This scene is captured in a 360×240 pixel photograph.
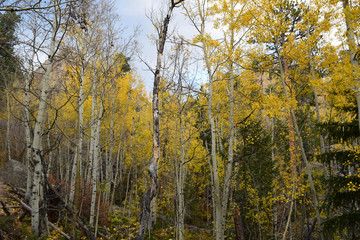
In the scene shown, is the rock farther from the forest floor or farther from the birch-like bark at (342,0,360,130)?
the birch-like bark at (342,0,360,130)

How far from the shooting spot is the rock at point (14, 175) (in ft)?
30.2

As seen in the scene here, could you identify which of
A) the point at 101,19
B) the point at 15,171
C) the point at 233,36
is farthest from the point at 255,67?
the point at 15,171

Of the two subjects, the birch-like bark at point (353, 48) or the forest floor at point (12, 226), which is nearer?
the birch-like bark at point (353, 48)

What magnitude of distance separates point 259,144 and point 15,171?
1051cm

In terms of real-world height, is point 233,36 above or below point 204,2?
below

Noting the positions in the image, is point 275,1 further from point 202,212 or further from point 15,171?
point 202,212

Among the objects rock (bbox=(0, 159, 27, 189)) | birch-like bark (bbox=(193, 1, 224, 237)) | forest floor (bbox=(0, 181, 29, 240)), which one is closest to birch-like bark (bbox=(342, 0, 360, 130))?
birch-like bark (bbox=(193, 1, 224, 237))

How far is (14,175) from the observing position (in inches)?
374

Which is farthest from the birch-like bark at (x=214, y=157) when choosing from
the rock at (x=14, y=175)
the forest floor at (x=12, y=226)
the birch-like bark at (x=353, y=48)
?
the rock at (x=14, y=175)

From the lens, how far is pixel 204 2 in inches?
270

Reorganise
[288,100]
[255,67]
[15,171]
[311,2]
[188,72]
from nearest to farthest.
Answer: [288,100]
[311,2]
[255,67]
[188,72]
[15,171]

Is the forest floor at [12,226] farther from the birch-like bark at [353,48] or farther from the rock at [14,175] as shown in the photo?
the birch-like bark at [353,48]

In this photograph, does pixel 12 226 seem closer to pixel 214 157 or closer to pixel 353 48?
pixel 214 157

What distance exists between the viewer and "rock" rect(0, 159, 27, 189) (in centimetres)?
921
